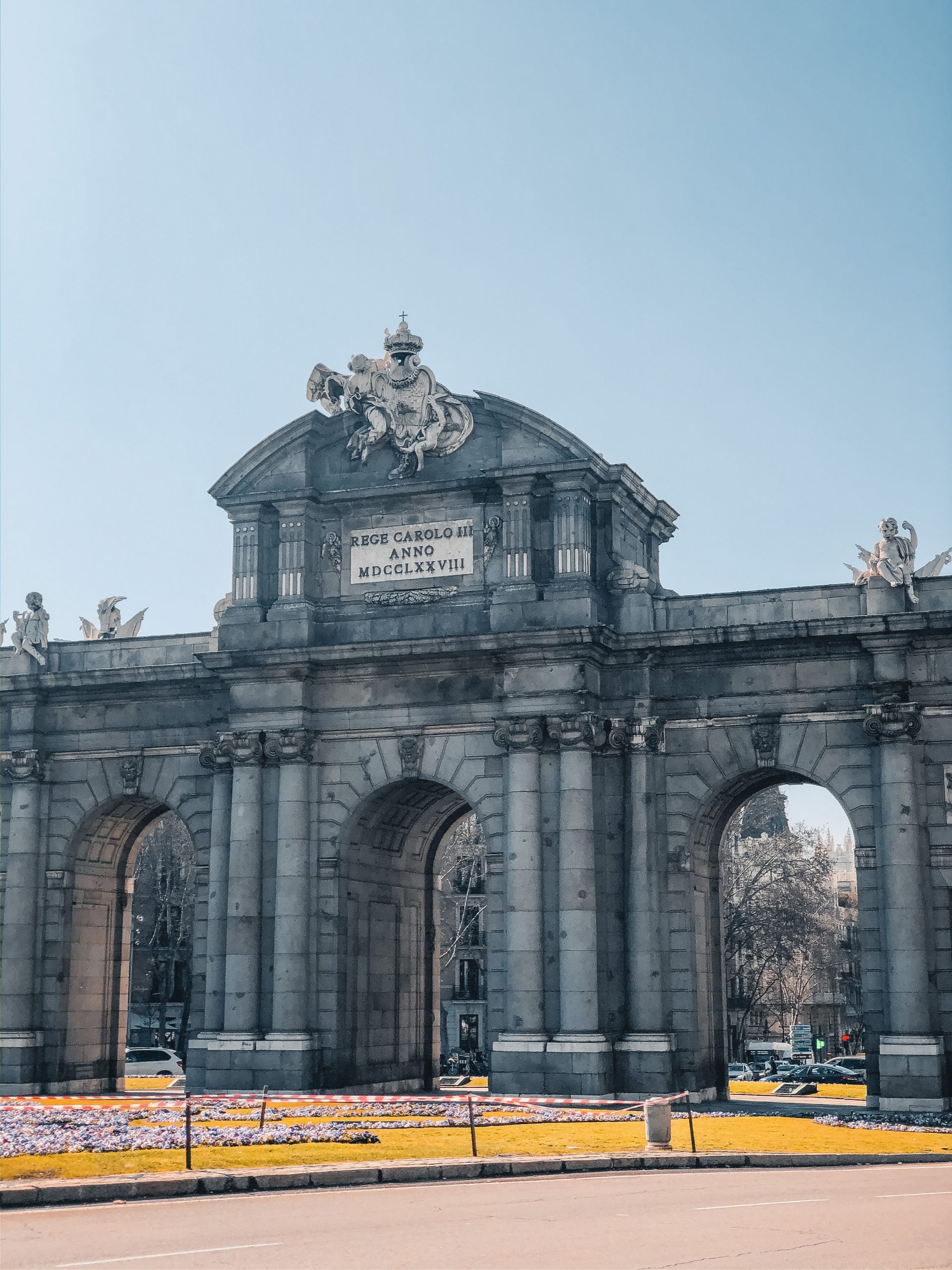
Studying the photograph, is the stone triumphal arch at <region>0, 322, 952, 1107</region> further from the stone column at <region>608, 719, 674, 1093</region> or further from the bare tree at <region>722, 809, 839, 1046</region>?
the bare tree at <region>722, 809, 839, 1046</region>

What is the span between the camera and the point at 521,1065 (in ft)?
124

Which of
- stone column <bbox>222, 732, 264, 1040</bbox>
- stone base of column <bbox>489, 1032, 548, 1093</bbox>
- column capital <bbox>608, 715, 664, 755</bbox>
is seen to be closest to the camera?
stone base of column <bbox>489, 1032, 548, 1093</bbox>

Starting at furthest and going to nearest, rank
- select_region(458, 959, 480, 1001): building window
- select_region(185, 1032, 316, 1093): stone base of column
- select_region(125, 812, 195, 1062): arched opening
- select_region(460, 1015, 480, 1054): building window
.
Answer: select_region(458, 959, 480, 1001): building window
select_region(460, 1015, 480, 1054): building window
select_region(125, 812, 195, 1062): arched opening
select_region(185, 1032, 316, 1093): stone base of column

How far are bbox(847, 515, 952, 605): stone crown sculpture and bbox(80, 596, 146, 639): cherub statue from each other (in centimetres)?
2040

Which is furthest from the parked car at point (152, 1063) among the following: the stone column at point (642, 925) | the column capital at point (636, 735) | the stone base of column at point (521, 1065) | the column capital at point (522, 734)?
the column capital at point (636, 735)

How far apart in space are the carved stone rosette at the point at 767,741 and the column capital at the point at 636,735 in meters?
2.34

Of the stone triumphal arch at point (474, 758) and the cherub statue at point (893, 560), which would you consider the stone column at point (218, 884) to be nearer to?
the stone triumphal arch at point (474, 758)

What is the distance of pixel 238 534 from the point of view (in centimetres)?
4331

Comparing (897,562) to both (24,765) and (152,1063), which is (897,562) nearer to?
(24,765)

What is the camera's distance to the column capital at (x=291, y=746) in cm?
4109

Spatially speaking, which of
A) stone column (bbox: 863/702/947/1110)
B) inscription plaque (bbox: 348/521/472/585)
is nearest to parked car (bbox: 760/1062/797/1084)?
stone column (bbox: 863/702/947/1110)

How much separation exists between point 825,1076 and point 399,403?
30460 millimetres

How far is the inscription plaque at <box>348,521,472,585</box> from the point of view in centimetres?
4159

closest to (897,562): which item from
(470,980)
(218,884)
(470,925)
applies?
(218,884)
